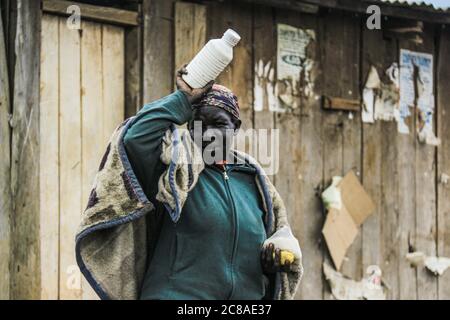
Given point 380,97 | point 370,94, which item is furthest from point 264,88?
point 380,97

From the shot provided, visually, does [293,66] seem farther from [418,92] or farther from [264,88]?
[418,92]

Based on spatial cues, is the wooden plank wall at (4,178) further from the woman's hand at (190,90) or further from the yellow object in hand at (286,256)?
the yellow object in hand at (286,256)

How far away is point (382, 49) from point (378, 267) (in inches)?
69.9

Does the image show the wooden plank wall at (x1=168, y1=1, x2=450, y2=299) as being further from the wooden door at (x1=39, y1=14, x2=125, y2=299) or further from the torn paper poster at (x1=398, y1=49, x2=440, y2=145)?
the wooden door at (x1=39, y1=14, x2=125, y2=299)

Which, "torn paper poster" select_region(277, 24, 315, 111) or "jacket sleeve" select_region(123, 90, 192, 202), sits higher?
"torn paper poster" select_region(277, 24, 315, 111)

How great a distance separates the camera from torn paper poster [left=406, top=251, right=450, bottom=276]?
9422 millimetres

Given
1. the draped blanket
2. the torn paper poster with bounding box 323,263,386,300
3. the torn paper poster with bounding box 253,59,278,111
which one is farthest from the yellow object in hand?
the torn paper poster with bounding box 323,263,386,300

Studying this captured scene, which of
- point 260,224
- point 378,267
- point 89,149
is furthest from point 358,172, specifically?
point 260,224

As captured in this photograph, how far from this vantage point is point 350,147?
895 cm

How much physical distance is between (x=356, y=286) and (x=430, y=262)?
897 millimetres

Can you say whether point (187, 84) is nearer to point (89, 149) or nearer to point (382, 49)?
point (89, 149)

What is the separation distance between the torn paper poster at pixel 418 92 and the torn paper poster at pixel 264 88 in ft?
4.74

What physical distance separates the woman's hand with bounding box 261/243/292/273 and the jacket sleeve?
1.79ft
